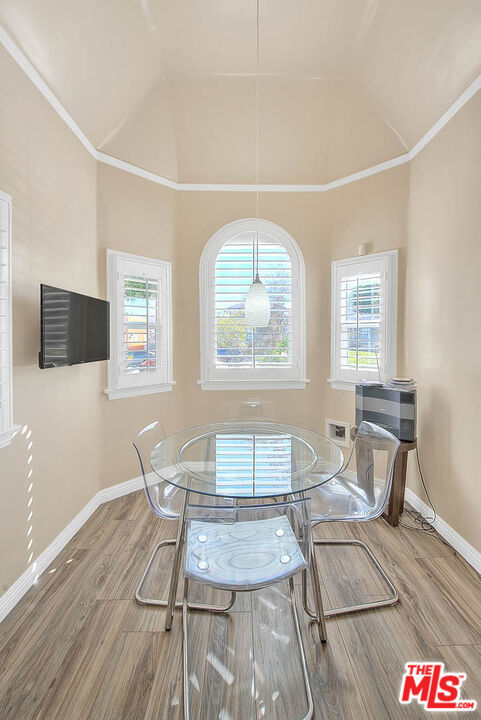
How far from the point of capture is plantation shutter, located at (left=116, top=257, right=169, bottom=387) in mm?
3047

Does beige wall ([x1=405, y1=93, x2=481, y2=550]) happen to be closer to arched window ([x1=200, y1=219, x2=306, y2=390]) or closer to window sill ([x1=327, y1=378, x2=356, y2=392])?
window sill ([x1=327, y1=378, x2=356, y2=392])

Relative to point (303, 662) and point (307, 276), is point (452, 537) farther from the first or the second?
point (307, 276)

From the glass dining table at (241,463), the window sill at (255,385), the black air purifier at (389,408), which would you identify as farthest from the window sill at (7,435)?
the black air purifier at (389,408)

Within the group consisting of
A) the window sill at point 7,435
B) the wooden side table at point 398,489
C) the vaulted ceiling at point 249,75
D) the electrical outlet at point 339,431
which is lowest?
the wooden side table at point 398,489

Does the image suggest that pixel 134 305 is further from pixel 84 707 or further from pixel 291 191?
pixel 84 707

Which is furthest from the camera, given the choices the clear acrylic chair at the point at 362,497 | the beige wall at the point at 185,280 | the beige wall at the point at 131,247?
the beige wall at the point at 131,247

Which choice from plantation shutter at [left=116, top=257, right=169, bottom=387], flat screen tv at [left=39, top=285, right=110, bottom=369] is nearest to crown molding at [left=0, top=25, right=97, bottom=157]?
plantation shutter at [left=116, top=257, right=169, bottom=387]

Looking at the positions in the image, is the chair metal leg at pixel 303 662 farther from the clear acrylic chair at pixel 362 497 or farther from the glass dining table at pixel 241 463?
the glass dining table at pixel 241 463

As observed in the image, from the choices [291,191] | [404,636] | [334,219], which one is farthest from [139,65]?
[404,636]

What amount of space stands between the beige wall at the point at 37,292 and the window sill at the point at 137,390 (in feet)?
0.60

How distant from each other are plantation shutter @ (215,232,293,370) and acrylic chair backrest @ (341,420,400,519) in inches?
54.1

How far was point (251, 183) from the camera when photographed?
→ 11.2ft

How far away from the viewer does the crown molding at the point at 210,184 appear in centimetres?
202

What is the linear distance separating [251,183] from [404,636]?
3553mm
